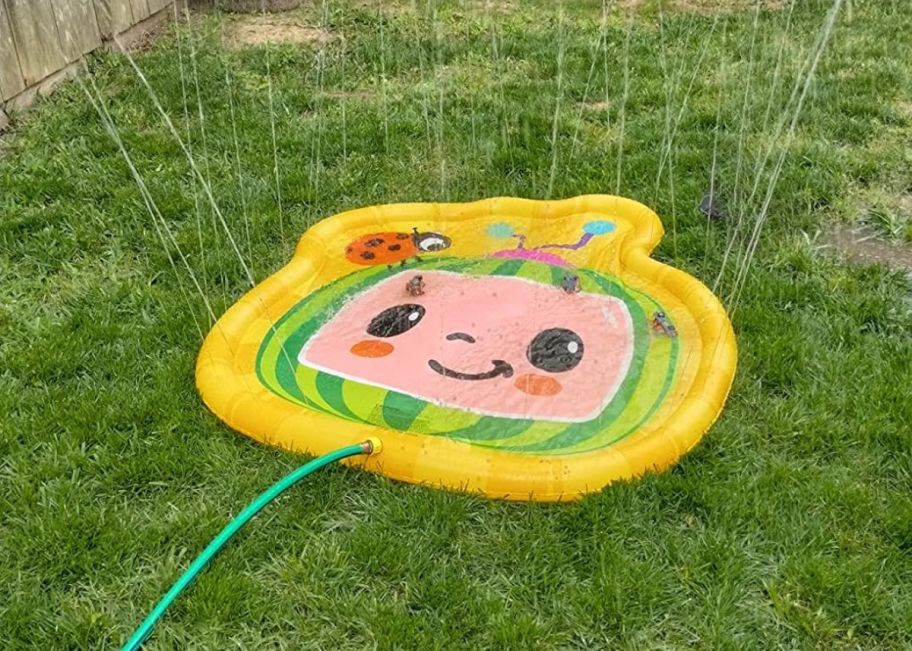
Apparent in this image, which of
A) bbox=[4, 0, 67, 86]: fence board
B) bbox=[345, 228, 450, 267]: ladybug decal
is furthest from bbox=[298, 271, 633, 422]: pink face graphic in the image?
bbox=[4, 0, 67, 86]: fence board

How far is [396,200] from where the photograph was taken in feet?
13.5

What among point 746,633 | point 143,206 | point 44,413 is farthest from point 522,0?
point 746,633

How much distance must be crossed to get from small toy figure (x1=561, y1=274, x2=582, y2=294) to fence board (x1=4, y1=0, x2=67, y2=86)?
3.30m

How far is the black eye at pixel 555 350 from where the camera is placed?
2.95m

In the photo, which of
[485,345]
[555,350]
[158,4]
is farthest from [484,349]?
[158,4]

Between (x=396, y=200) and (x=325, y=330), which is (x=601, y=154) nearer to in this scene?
(x=396, y=200)

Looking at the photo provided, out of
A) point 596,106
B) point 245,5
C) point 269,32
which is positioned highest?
point 245,5

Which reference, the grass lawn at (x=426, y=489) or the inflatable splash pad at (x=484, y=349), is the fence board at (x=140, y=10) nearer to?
the grass lawn at (x=426, y=489)

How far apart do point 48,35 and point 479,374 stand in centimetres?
364

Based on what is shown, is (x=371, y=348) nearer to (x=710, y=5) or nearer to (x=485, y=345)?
(x=485, y=345)

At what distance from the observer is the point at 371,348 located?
305 centimetres

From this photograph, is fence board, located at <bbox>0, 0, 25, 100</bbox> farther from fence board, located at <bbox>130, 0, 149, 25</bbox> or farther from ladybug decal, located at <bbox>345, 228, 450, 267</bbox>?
ladybug decal, located at <bbox>345, 228, 450, 267</bbox>

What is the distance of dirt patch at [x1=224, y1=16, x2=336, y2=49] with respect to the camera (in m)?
6.09

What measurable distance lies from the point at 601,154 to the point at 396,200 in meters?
1.06
